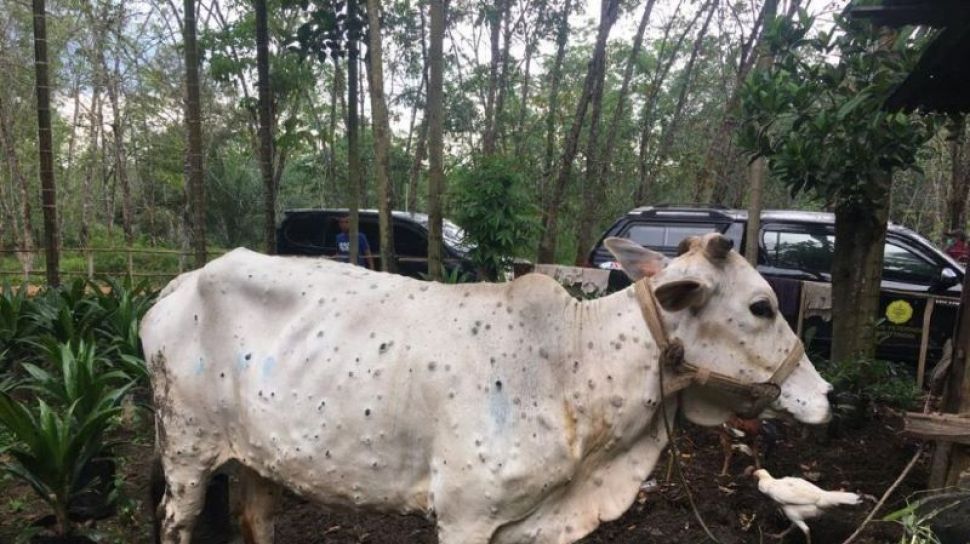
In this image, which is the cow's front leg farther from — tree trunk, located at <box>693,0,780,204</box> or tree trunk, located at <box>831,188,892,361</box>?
tree trunk, located at <box>693,0,780,204</box>

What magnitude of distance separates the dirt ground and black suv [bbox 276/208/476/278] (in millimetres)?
6363

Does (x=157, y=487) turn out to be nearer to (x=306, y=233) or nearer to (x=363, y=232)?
(x=363, y=232)

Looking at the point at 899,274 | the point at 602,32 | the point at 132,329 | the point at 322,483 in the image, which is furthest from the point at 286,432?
the point at 602,32

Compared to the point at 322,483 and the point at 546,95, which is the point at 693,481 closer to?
the point at 322,483

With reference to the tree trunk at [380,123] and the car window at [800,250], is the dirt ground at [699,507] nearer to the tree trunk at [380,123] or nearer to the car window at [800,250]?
the car window at [800,250]

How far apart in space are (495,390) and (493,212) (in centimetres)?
540

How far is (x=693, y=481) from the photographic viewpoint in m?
4.52

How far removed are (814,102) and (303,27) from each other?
531 cm

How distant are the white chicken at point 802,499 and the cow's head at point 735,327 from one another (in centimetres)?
110

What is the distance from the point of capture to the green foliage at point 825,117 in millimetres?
4121

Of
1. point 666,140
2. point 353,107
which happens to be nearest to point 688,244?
point 353,107

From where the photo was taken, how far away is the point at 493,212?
297 inches

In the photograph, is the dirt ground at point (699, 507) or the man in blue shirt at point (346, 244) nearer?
the dirt ground at point (699, 507)

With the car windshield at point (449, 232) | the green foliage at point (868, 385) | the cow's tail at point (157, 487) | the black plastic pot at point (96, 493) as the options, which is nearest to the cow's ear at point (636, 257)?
the cow's tail at point (157, 487)
